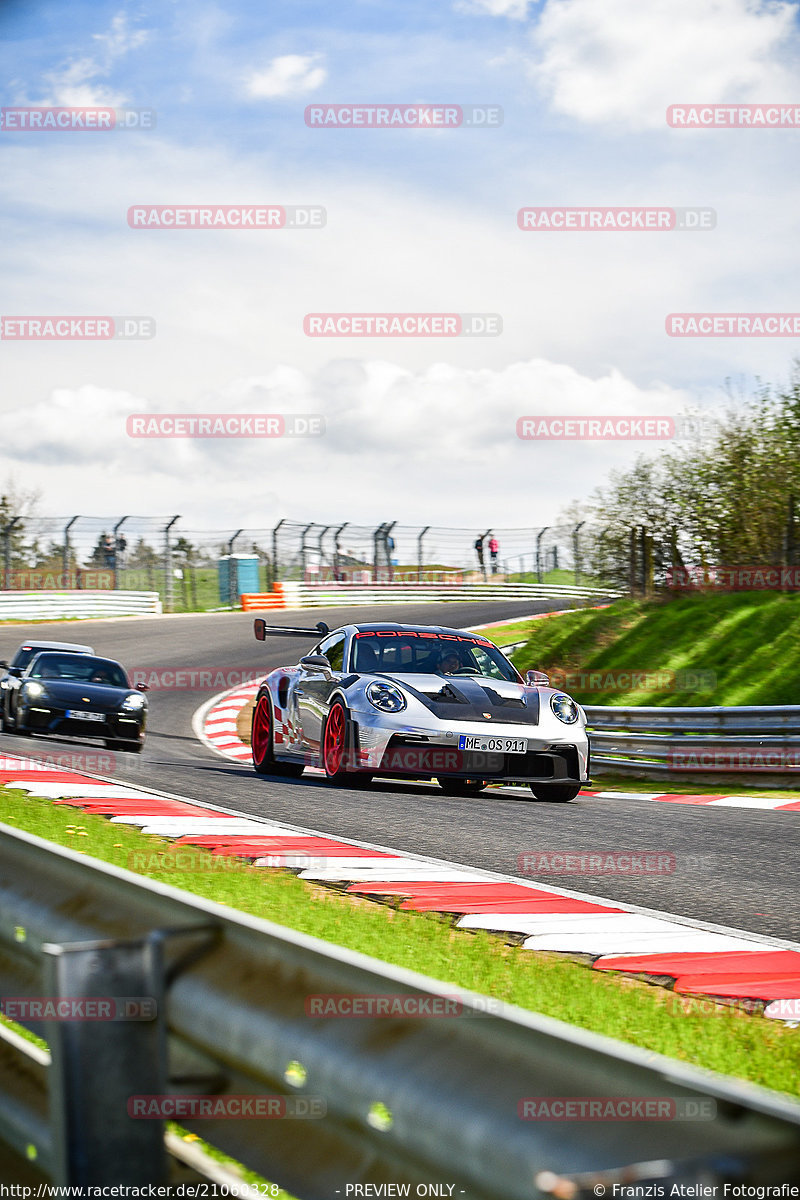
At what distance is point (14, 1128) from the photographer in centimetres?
230

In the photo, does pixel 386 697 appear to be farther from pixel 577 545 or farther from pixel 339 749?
pixel 577 545

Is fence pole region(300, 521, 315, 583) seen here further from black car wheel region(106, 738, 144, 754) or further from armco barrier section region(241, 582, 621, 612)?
black car wheel region(106, 738, 144, 754)

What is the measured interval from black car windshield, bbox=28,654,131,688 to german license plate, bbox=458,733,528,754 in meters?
6.84

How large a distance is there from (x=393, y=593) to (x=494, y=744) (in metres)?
32.5

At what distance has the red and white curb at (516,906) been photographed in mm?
3980

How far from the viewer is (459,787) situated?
10477 mm

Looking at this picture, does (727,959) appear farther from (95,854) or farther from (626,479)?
(626,479)

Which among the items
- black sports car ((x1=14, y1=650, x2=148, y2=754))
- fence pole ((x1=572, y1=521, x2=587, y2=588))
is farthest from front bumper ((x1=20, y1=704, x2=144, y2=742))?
fence pole ((x1=572, y1=521, x2=587, y2=588))

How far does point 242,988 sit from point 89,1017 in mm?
268

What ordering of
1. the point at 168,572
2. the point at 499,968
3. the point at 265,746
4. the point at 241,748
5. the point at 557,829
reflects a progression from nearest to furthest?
the point at 499,968 < the point at 557,829 < the point at 265,746 < the point at 241,748 < the point at 168,572

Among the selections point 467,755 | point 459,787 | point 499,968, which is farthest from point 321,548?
point 499,968

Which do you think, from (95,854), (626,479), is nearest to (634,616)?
(626,479)

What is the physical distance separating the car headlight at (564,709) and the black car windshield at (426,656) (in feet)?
2.23

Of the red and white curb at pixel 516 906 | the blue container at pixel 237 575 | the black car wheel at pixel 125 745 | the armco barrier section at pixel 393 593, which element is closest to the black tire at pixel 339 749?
the red and white curb at pixel 516 906
